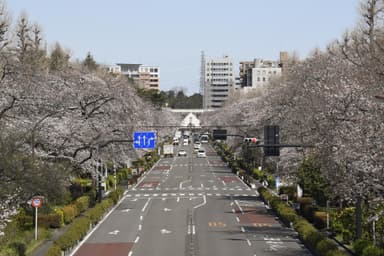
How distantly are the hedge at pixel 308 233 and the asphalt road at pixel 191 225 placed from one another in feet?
1.63

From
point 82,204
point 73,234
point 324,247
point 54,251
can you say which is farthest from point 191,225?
point 54,251

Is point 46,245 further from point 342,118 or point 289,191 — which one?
point 289,191

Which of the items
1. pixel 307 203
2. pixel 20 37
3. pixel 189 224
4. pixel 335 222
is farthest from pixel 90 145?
pixel 20 37

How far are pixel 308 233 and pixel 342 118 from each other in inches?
247

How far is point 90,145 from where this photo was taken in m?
52.8

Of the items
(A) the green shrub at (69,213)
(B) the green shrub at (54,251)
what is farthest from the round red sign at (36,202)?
(A) the green shrub at (69,213)

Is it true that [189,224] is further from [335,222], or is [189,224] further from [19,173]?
[19,173]

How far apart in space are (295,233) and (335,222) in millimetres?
2898

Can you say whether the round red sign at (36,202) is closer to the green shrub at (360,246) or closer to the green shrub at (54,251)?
the green shrub at (54,251)

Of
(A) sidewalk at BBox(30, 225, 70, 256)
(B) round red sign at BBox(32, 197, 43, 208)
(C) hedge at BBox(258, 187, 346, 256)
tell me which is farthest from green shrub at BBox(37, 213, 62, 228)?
(C) hedge at BBox(258, 187, 346, 256)

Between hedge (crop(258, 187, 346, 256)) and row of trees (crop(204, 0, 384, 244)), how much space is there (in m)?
1.99

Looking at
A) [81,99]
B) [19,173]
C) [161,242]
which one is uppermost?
[81,99]

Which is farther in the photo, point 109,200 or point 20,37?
point 20,37

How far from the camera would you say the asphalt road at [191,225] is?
1417 inches
